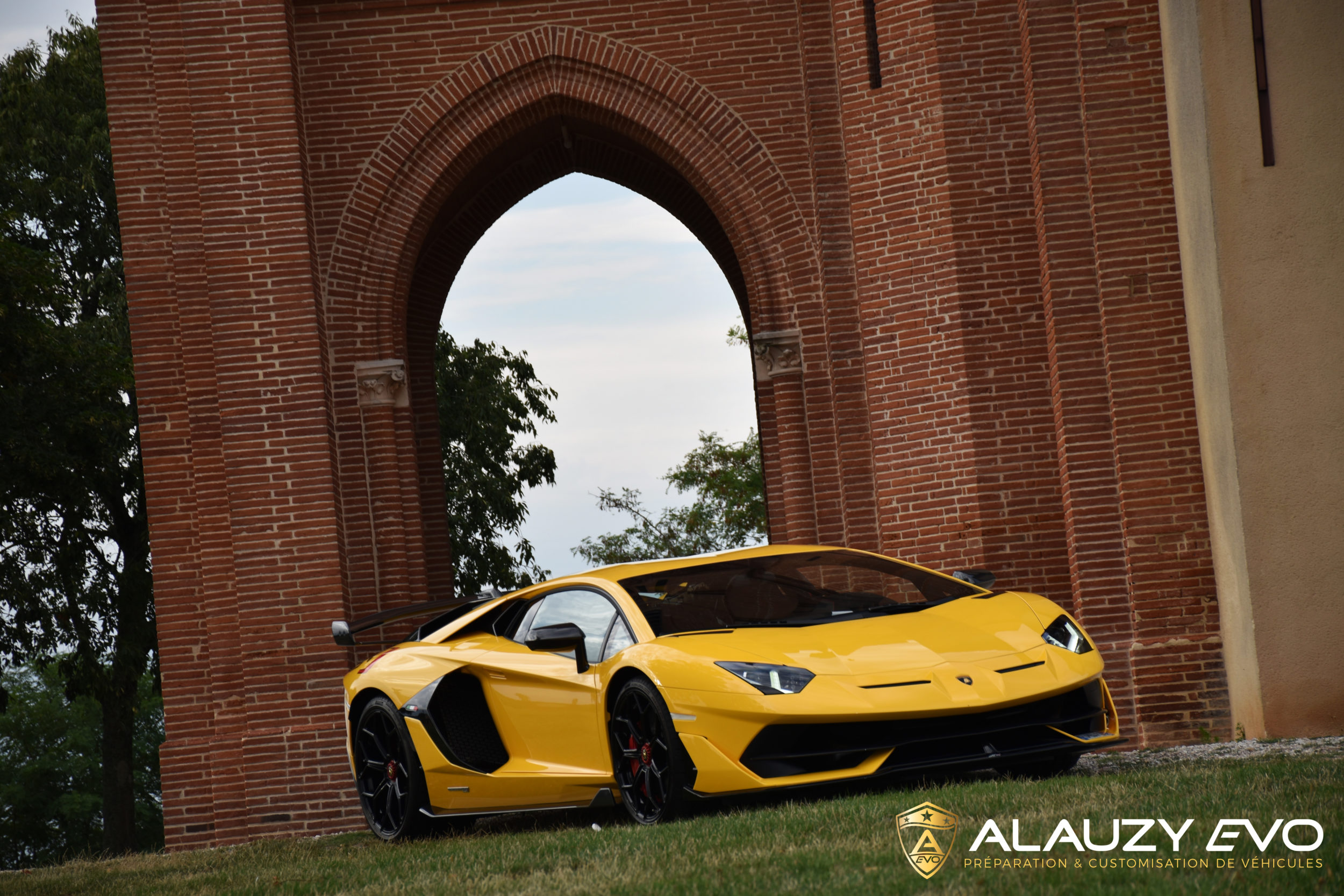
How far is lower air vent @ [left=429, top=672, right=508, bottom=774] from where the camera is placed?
7586 millimetres

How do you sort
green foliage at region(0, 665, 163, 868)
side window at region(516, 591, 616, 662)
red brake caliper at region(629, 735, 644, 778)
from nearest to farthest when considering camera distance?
red brake caliper at region(629, 735, 644, 778), side window at region(516, 591, 616, 662), green foliage at region(0, 665, 163, 868)

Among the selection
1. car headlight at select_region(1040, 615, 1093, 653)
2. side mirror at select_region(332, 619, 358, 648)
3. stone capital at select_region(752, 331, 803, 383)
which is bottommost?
car headlight at select_region(1040, 615, 1093, 653)

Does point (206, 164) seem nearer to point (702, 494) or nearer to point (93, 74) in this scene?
point (93, 74)

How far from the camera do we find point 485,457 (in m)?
29.5

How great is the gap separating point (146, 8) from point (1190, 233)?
913cm

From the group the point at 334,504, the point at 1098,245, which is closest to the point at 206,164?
the point at 334,504

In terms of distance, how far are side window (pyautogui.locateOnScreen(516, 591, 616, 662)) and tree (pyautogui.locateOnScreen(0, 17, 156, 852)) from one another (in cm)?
1435

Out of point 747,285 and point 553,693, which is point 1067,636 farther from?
point 747,285

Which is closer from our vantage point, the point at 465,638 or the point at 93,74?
the point at 465,638

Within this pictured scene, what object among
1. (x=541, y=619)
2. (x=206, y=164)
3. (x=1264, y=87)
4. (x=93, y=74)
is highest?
(x=93, y=74)

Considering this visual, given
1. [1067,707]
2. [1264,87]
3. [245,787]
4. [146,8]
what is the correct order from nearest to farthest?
[1067,707] < [1264,87] < [245,787] < [146,8]

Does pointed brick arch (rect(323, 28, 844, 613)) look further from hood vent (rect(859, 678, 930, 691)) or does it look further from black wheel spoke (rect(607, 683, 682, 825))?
hood vent (rect(859, 678, 930, 691))

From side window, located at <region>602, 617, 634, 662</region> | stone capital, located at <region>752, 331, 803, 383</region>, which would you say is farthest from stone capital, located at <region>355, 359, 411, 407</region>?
side window, located at <region>602, 617, 634, 662</region>

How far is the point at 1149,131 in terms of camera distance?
11.2 m
